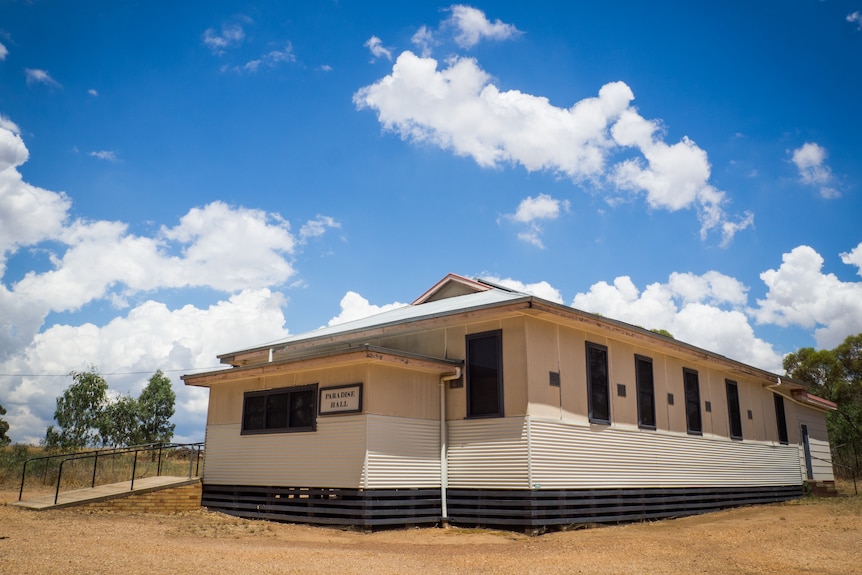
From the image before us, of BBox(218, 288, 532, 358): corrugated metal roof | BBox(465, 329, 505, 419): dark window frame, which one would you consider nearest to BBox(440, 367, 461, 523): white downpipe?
BBox(465, 329, 505, 419): dark window frame

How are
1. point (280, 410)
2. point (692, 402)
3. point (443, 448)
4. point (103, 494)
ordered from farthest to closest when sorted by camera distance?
point (692, 402)
point (103, 494)
point (280, 410)
point (443, 448)

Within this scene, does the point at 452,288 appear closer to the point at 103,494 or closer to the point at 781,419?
the point at 103,494

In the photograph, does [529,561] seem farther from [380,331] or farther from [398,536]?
[380,331]

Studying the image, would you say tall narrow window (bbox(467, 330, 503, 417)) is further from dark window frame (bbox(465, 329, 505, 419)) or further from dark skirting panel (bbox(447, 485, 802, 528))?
dark skirting panel (bbox(447, 485, 802, 528))

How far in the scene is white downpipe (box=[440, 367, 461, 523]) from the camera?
45.0ft

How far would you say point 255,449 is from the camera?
15.1 meters

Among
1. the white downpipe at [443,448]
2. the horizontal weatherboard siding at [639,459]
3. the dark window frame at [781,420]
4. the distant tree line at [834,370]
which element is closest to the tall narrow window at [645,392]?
the horizontal weatherboard siding at [639,459]

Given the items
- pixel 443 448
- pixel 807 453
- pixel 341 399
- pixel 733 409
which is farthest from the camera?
pixel 807 453

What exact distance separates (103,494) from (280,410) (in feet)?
15.0

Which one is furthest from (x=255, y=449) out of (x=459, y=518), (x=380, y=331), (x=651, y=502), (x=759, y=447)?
(x=759, y=447)

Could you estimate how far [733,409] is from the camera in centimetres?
2050

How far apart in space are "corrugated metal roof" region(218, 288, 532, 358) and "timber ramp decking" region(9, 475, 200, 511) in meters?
4.09

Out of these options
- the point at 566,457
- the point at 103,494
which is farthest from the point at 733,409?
the point at 103,494

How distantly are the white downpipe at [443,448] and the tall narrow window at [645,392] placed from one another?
4856 mm
